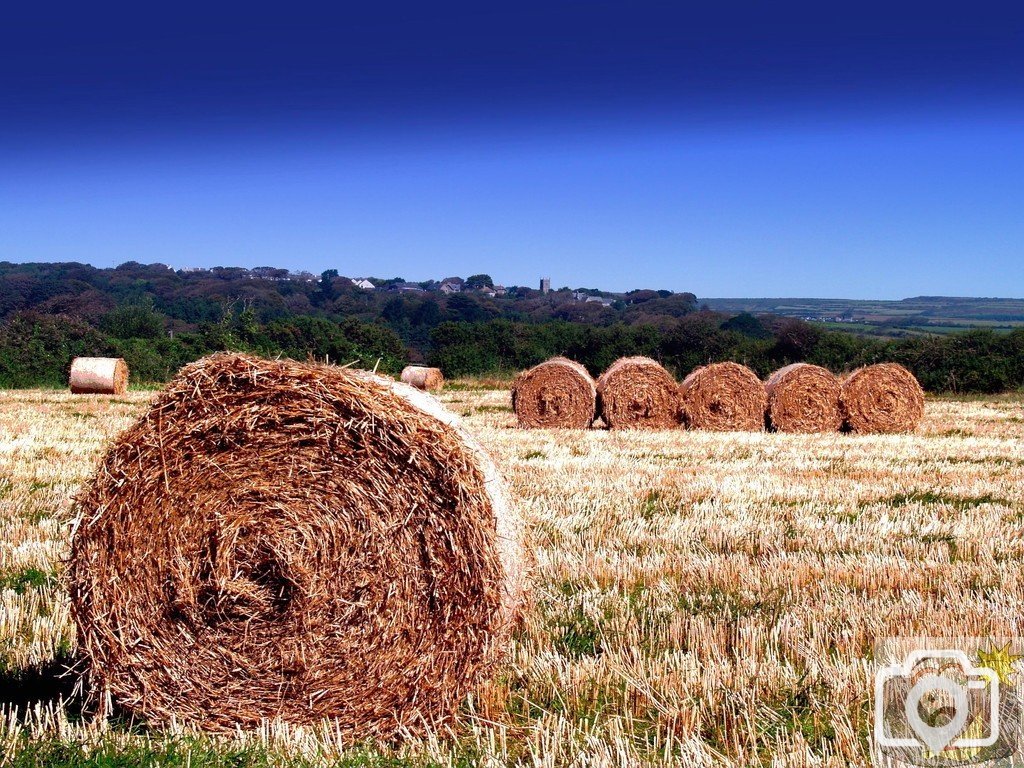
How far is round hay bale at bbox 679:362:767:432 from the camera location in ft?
54.5

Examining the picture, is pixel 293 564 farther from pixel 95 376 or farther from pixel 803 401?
pixel 95 376

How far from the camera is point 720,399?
1662 centimetres

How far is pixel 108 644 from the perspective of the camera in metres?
4.04

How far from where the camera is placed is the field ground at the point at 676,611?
12.3ft

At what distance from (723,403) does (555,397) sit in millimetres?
2968

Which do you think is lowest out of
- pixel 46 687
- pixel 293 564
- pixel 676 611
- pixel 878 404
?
pixel 46 687

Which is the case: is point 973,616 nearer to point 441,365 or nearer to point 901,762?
point 901,762

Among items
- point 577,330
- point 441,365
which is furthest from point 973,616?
point 577,330

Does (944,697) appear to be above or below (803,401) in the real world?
below

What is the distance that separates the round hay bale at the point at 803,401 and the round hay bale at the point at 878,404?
1.22 ft

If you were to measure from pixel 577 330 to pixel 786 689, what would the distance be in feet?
142

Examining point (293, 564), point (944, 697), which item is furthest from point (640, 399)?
point (293, 564)

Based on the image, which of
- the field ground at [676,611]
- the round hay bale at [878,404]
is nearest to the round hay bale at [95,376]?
the field ground at [676,611]

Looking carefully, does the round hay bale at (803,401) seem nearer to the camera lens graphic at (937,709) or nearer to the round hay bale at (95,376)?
the camera lens graphic at (937,709)
